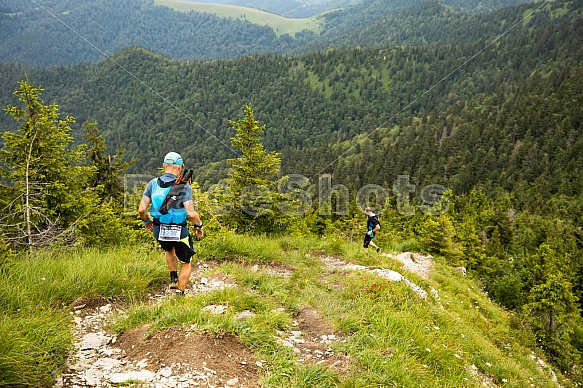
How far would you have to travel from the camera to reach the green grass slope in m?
3.98

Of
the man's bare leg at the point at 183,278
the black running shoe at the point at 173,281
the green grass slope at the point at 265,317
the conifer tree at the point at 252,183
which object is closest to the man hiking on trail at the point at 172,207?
the man's bare leg at the point at 183,278

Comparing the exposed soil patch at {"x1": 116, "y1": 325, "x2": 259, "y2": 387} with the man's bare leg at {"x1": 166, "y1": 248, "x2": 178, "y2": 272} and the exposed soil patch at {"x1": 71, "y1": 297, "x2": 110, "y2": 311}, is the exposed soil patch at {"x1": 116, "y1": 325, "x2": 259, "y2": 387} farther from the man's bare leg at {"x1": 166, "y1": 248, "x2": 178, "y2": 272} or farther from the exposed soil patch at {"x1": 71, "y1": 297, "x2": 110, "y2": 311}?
the man's bare leg at {"x1": 166, "y1": 248, "x2": 178, "y2": 272}

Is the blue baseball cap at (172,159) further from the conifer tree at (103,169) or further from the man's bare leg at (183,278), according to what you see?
the conifer tree at (103,169)

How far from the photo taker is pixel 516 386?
6777 mm

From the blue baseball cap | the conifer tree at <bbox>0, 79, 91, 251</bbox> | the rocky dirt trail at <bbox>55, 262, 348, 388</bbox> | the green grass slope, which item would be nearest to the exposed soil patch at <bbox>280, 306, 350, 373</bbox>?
the rocky dirt trail at <bbox>55, 262, 348, 388</bbox>

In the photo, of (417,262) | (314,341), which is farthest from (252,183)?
(314,341)

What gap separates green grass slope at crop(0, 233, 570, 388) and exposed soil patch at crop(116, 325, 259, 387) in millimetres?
162

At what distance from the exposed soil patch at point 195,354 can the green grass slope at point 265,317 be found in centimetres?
16

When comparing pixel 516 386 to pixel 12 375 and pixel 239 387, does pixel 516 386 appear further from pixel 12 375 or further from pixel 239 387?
pixel 12 375

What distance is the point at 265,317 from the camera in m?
5.29

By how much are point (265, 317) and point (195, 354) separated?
1413 millimetres

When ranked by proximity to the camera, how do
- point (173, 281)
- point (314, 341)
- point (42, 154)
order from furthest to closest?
point (42, 154) → point (173, 281) → point (314, 341)

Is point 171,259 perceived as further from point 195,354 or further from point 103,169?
point 103,169

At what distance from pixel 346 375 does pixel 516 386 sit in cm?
481
